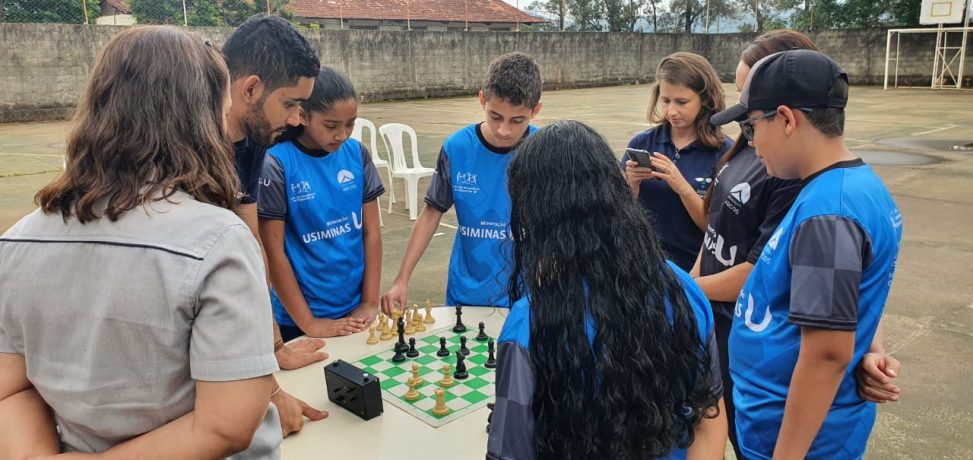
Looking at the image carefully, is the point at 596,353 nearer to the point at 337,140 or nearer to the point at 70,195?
the point at 70,195

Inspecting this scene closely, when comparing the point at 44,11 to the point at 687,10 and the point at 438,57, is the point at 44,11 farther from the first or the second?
the point at 687,10

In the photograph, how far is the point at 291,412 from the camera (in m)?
1.83

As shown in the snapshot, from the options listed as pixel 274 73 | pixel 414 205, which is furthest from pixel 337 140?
pixel 414 205

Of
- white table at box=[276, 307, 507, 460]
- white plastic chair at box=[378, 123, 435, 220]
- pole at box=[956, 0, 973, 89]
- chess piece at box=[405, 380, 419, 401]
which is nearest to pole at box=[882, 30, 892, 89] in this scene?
pole at box=[956, 0, 973, 89]

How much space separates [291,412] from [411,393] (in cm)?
36

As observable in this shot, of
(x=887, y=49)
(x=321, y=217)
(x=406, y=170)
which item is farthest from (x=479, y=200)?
(x=887, y=49)

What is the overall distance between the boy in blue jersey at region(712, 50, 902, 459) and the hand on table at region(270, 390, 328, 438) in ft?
4.01

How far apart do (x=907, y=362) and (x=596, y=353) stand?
3.62 metres

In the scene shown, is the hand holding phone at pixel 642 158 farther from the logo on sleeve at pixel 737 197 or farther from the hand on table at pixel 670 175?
the logo on sleeve at pixel 737 197

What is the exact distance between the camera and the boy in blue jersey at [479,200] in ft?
9.27

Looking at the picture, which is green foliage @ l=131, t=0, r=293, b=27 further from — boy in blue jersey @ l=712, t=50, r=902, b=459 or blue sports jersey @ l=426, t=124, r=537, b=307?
boy in blue jersey @ l=712, t=50, r=902, b=459

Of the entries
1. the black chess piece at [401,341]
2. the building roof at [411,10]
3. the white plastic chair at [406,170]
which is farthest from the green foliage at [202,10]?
the black chess piece at [401,341]

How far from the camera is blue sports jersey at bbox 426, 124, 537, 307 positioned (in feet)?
9.50

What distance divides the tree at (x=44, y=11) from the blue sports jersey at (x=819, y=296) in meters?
19.1
